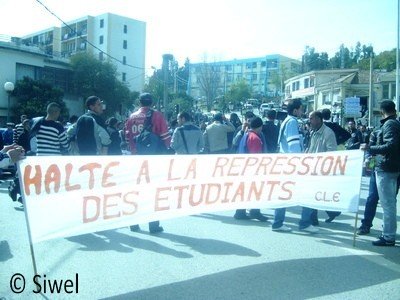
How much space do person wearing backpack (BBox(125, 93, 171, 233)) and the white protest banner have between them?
1451 mm

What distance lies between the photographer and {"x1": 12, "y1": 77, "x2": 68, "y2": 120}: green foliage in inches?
1302

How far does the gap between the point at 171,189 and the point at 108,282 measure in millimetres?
1201

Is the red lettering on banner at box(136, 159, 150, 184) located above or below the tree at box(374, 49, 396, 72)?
below

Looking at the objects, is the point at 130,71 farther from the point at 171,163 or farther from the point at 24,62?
the point at 171,163

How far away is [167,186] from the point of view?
450 centimetres

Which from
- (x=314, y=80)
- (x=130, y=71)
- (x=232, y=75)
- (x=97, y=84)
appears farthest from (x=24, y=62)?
(x=232, y=75)

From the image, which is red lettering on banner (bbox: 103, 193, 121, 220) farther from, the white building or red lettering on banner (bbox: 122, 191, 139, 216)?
the white building

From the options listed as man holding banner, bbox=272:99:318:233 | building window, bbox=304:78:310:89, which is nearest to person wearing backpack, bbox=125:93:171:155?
man holding banner, bbox=272:99:318:233

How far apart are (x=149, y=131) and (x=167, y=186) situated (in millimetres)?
1723

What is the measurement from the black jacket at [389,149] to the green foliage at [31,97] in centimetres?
3124

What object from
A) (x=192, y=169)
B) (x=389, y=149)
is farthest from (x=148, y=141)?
(x=389, y=149)

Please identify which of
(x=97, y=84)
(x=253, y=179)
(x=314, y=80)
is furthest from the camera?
(x=314, y=80)

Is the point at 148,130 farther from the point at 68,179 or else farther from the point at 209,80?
the point at 209,80

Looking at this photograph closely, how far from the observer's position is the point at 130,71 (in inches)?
2557
